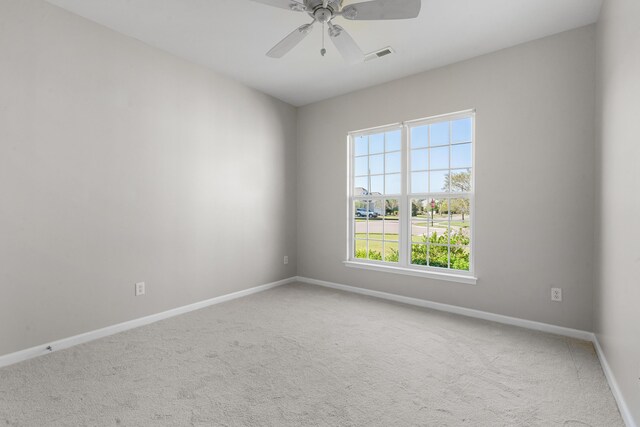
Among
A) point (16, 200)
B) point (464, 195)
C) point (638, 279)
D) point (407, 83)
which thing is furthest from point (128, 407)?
point (407, 83)

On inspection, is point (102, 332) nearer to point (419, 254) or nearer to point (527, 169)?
point (419, 254)

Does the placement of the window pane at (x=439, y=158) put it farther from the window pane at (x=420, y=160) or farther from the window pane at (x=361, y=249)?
A: the window pane at (x=361, y=249)

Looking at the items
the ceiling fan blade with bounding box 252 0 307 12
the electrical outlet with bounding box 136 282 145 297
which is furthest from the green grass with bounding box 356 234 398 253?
the ceiling fan blade with bounding box 252 0 307 12

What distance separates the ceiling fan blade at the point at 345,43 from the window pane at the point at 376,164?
1708mm

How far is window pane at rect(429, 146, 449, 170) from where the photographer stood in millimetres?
3453

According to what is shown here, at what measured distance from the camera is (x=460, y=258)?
3.38 m

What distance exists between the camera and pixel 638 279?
A: 1500 mm

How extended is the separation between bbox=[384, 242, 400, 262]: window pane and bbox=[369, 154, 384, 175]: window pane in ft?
3.08

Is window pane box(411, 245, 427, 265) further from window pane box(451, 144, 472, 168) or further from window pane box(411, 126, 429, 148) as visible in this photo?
window pane box(411, 126, 429, 148)

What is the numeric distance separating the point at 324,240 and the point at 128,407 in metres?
3.04

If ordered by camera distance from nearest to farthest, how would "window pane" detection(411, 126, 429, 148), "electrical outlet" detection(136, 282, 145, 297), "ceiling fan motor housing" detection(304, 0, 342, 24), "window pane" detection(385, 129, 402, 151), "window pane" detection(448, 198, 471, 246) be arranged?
"ceiling fan motor housing" detection(304, 0, 342, 24), "electrical outlet" detection(136, 282, 145, 297), "window pane" detection(448, 198, 471, 246), "window pane" detection(411, 126, 429, 148), "window pane" detection(385, 129, 402, 151)

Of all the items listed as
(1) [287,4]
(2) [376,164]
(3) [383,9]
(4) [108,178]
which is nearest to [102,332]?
(4) [108,178]

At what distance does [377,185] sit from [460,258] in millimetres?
1342

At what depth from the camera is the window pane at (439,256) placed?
3473mm
